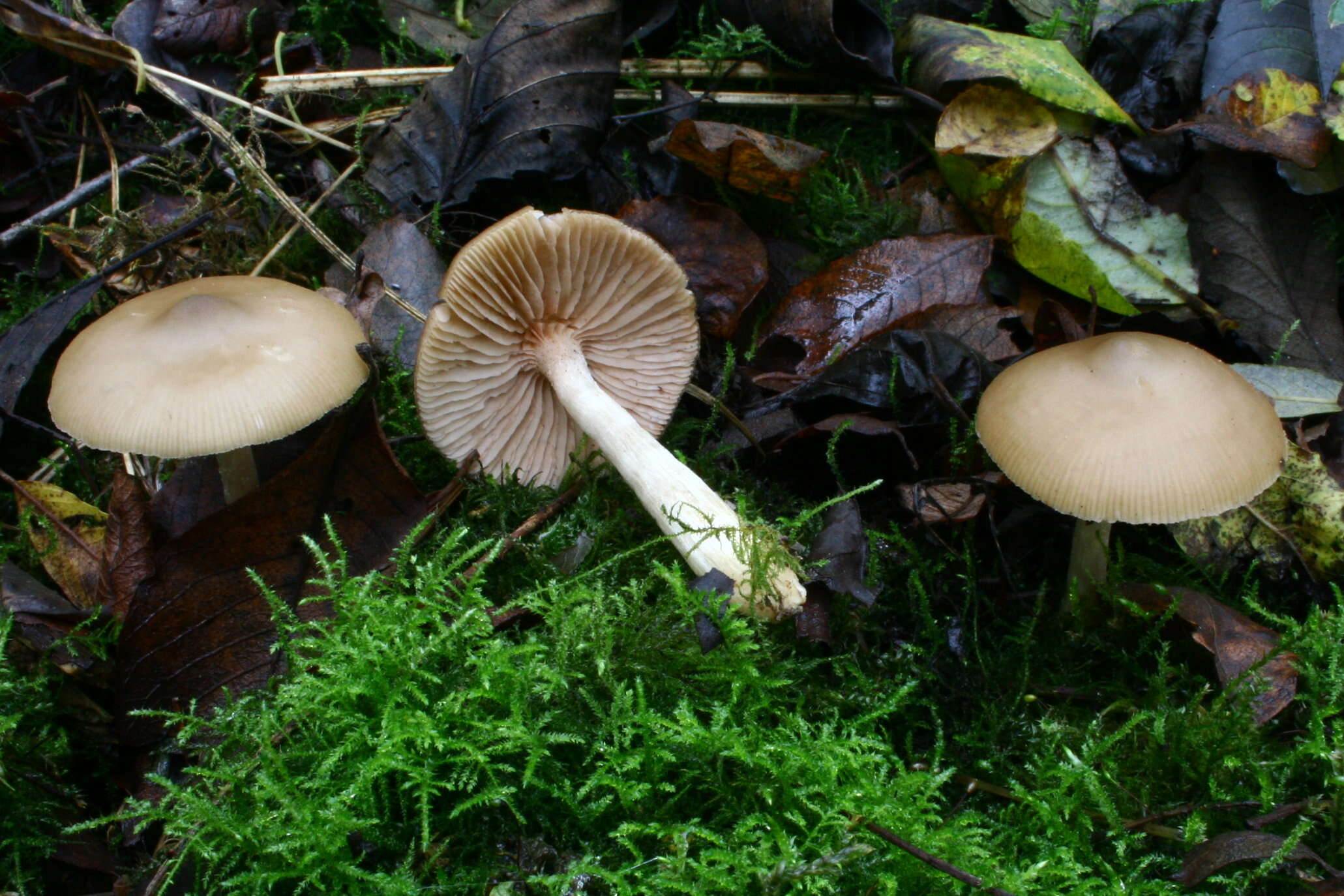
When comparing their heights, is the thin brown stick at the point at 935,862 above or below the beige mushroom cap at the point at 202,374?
below

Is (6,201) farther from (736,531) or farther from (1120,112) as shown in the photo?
(1120,112)

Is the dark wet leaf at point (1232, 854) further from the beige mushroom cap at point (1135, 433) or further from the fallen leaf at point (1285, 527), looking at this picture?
the fallen leaf at point (1285, 527)

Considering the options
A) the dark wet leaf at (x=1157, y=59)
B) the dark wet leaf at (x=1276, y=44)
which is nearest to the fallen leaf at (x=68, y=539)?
the dark wet leaf at (x=1157, y=59)

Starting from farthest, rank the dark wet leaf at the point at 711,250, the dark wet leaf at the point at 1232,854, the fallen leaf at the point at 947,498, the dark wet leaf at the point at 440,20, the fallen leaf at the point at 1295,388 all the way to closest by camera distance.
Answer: the dark wet leaf at the point at 440,20, the dark wet leaf at the point at 711,250, the fallen leaf at the point at 1295,388, the fallen leaf at the point at 947,498, the dark wet leaf at the point at 1232,854

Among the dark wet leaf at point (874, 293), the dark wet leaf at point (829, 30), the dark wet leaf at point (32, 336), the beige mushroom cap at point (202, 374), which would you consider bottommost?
the dark wet leaf at point (874, 293)

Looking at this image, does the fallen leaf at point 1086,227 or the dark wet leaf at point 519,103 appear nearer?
the fallen leaf at point 1086,227

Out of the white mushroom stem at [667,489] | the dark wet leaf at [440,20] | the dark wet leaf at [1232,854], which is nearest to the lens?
the dark wet leaf at [1232,854]

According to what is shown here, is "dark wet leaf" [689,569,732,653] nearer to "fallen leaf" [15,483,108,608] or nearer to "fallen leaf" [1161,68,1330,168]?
"fallen leaf" [15,483,108,608]
